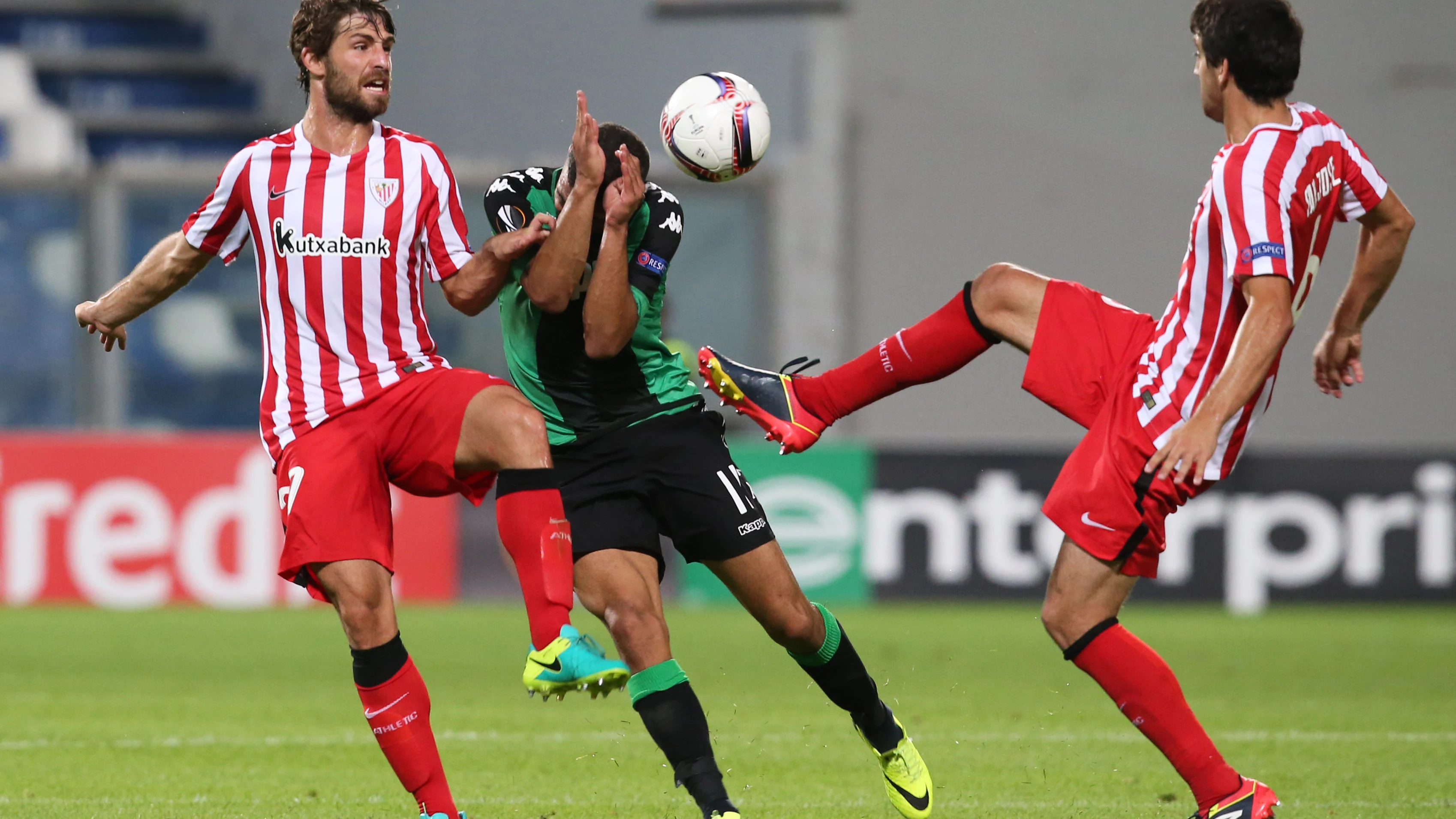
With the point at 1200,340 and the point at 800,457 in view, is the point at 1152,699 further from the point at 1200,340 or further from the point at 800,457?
the point at 800,457

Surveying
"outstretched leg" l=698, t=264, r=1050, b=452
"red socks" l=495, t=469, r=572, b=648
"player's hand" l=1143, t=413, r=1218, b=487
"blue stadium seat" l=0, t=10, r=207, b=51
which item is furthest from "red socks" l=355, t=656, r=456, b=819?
"blue stadium seat" l=0, t=10, r=207, b=51

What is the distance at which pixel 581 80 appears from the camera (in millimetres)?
17516

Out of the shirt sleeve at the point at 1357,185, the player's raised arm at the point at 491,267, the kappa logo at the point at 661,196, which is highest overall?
the shirt sleeve at the point at 1357,185

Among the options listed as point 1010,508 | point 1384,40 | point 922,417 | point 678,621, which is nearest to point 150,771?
point 678,621

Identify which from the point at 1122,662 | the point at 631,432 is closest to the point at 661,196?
the point at 631,432

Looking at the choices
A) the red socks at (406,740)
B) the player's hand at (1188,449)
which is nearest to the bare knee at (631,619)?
the red socks at (406,740)

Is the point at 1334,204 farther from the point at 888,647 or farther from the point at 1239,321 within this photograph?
the point at 888,647

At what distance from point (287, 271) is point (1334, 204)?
2663 mm

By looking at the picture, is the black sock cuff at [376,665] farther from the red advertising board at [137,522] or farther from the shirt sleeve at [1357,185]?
the red advertising board at [137,522]

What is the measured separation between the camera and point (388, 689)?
444 cm

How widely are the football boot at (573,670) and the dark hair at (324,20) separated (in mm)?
1711

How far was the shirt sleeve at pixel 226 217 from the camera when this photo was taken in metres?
4.51

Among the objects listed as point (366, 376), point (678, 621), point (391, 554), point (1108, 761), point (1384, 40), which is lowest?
point (678, 621)

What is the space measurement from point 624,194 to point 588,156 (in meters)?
0.14
